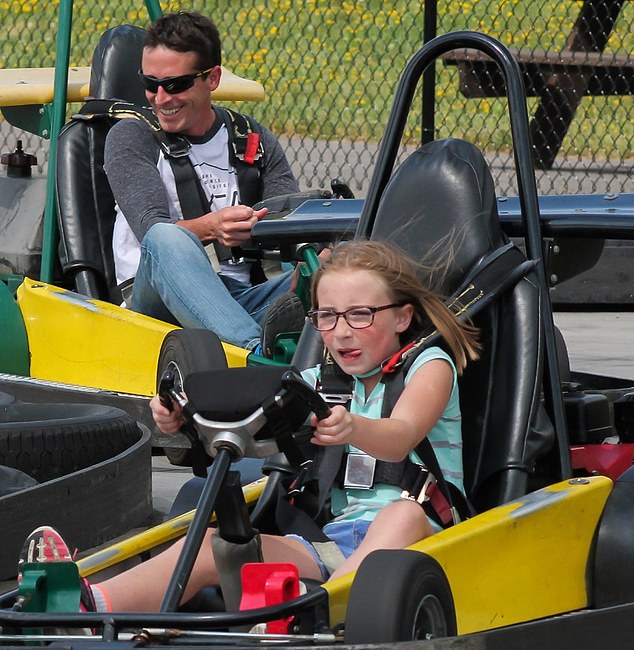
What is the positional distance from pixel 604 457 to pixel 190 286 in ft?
6.19

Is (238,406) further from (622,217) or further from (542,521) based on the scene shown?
(622,217)

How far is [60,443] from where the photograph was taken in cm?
412

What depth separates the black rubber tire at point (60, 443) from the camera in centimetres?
409

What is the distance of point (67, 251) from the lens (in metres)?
5.45

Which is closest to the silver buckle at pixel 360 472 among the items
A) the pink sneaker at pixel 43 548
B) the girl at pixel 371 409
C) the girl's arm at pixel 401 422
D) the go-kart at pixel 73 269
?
the girl at pixel 371 409

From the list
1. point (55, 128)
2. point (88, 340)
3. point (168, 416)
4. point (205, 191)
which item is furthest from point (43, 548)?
point (55, 128)

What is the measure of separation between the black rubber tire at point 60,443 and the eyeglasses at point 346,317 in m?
1.41

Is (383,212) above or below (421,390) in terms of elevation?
above

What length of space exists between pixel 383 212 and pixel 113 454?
4.14 feet

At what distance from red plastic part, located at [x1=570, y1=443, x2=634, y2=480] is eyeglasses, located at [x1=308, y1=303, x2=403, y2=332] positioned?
69 centimetres

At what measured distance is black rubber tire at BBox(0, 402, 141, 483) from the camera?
13.4 feet

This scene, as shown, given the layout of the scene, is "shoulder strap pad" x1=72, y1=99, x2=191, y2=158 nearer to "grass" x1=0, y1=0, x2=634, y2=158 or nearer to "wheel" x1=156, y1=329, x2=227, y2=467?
"wheel" x1=156, y1=329, x2=227, y2=467

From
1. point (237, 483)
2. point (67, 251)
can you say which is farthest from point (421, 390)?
point (67, 251)

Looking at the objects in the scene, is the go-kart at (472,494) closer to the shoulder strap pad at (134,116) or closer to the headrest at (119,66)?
the shoulder strap pad at (134,116)
